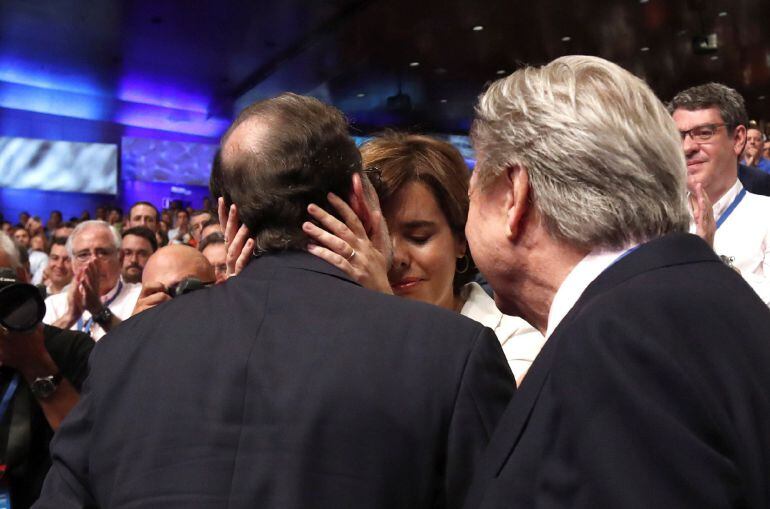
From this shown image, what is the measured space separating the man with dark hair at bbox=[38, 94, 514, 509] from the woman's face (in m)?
0.67

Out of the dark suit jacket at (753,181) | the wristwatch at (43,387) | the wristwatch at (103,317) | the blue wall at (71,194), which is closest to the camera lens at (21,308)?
the wristwatch at (43,387)

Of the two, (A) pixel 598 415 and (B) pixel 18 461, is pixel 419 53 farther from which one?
(A) pixel 598 415

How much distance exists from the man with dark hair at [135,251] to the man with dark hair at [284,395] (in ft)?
9.88

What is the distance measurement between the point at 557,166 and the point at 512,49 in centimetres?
955

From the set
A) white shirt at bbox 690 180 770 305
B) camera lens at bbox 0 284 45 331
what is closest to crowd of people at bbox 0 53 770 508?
camera lens at bbox 0 284 45 331

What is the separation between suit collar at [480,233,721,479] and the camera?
0.87m

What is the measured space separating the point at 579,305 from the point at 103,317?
2.31 metres

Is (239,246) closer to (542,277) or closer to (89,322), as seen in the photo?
(542,277)

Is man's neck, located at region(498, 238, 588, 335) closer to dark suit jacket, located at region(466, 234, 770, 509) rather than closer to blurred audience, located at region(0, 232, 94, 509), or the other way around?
dark suit jacket, located at region(466, 234, 770, 509)

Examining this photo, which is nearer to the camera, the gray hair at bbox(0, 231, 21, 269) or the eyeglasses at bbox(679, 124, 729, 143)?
the gray hair at bbox(0, 231, 21, 269)

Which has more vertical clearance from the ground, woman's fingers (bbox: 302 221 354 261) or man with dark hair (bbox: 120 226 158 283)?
woman's fingers (bbox: 302 221 354 261)

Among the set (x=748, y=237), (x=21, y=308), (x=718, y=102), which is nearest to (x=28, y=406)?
(x=21, y=308)

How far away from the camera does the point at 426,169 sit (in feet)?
6.20

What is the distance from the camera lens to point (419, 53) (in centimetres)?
1007
